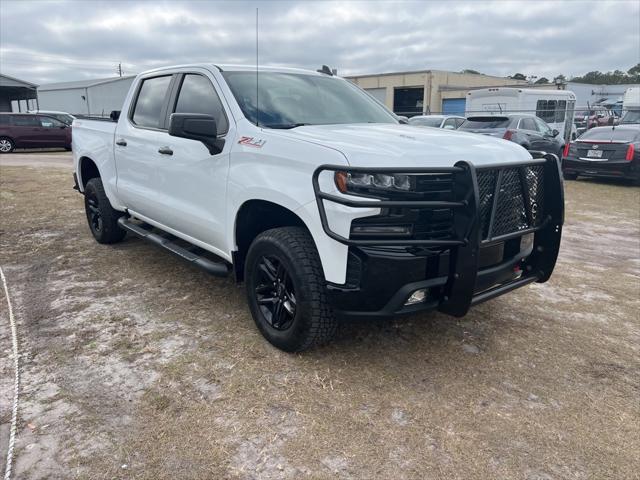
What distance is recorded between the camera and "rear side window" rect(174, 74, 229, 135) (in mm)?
3806

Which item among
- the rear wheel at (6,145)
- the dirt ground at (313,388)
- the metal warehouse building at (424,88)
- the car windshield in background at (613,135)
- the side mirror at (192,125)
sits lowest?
the dirt ground at (313,388)

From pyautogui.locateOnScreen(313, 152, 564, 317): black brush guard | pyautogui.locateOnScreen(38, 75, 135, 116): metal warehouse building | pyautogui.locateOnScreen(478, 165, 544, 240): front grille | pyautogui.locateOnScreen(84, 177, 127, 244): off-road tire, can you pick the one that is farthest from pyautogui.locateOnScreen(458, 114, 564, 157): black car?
pyautogui.locateOnScreen(38, 75, 135, 116): metal warehouse building

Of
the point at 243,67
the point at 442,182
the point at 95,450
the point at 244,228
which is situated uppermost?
the point at 243,67

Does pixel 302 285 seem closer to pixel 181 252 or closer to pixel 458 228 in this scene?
pixel 458 228

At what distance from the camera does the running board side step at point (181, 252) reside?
12.8 feet

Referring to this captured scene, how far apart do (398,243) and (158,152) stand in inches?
102

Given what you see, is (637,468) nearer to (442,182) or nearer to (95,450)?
(442,182)

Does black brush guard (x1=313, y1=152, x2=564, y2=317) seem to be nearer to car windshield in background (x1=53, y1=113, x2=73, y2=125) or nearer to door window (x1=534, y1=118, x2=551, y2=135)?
door window (x1=534, y1=118, x2=551, y2=135)

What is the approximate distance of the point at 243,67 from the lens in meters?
4.18

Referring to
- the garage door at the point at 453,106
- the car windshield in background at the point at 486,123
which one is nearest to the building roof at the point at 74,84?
the garage door at the point at 453,106

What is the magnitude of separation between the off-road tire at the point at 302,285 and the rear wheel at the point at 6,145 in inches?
780

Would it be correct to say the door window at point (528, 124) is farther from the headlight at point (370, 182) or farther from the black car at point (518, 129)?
the headlight at point (370, 182)

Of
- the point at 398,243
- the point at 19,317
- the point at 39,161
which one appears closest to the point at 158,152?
the point at 19,317

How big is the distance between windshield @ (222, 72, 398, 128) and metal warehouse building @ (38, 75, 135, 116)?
3410cm
